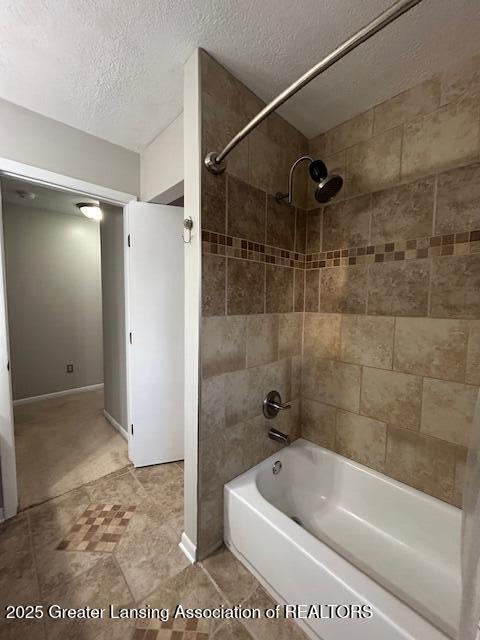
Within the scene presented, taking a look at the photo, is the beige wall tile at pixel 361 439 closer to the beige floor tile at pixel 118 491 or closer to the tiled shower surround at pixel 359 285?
the tiled shower surround at pixel 359 285

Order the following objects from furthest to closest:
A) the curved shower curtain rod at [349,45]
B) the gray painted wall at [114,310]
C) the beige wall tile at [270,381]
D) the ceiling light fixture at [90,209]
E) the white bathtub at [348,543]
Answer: the ceiling light fixture at [90,209] < the gray painted wall at [114,310] < the beige wall tile at [270,381] < the white bathtub at [348,543] < the curved shower curtain rod at [349,45]

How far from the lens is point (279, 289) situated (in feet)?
5.04

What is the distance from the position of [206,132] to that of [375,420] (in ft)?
5.53

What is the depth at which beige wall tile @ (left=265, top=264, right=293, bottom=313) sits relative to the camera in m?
1.47

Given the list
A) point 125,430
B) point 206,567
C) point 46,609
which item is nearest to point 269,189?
Result: point 206,567

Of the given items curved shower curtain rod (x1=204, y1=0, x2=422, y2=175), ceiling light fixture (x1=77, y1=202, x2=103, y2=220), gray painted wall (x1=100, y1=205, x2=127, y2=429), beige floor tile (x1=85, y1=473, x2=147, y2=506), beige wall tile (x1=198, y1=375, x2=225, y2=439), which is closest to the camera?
curved shower curtain rod (x1=204, y1=0, x2=422, y2=175)

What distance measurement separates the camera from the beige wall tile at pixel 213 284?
1.16 meters

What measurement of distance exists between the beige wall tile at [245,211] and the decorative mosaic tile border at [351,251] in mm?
45

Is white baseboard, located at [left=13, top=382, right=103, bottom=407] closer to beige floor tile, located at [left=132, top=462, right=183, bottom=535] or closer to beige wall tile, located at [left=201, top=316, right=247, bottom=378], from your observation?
beige floor tile, located at [left=132, top=462, right=183, bottom=535]

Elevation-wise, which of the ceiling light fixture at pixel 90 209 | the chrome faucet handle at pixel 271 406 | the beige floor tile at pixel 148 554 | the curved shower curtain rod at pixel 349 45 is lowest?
the beige floor tile at pixel 148 554

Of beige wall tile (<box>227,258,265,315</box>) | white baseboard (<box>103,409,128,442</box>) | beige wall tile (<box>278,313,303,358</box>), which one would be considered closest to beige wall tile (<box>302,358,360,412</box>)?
beige wall tile (<box>278,313,303,358</box>)

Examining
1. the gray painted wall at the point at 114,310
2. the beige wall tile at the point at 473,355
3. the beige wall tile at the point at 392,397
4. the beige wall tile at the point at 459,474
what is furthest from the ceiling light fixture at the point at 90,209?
the beige wall tile at the point at 459,474

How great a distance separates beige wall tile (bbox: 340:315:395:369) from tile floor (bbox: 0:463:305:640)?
47.3 inches

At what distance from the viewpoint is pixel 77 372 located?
359 centimetres
